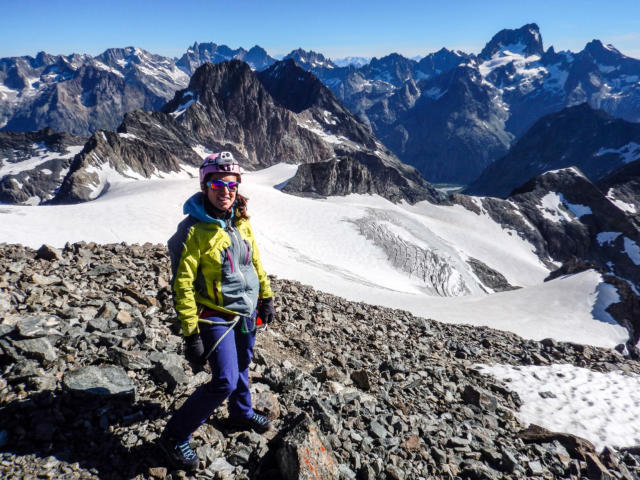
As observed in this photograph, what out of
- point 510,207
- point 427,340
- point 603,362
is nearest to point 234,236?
point 427,340

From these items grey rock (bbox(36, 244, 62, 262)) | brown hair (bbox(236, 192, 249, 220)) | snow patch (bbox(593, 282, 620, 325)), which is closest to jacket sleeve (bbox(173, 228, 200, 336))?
brown hair (bbox(236, 192, 249, 220))

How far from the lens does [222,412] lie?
5.70m

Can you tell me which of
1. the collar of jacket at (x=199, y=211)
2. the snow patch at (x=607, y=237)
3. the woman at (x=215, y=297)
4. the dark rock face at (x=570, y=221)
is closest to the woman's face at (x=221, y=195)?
the woman at (x=215, y=297)

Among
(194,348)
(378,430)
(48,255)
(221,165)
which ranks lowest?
(48,255)

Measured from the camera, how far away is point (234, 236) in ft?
16.7

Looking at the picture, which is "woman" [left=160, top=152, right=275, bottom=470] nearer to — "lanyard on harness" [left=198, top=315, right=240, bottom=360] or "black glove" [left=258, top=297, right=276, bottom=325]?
"lanyard on harness" [left=198, top=315, right=240, bottom=360]

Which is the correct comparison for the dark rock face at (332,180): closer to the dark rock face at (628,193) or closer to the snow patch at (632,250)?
the snow patch at (632,250)

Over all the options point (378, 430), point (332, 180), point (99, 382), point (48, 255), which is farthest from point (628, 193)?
point (99, 382)

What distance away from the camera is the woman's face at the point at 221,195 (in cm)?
495

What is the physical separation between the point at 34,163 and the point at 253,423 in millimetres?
199418

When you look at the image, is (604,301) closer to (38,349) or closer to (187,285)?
(187,285)

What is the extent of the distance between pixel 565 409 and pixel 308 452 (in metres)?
9.02

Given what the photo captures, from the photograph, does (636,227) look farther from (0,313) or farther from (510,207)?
(0,313)

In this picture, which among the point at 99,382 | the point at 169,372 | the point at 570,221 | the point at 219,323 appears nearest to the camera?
the point at 219,323
